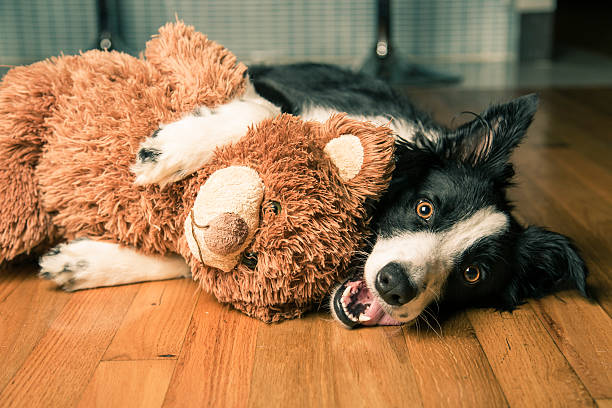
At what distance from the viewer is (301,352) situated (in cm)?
144

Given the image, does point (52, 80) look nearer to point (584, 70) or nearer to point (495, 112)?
point (495, 112)

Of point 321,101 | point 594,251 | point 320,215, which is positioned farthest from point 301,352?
point 594,251

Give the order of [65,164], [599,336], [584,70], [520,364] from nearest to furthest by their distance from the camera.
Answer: [520,364] < [599,336] < [65,164] < [584,70]

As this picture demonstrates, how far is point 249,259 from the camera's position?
1.46 metres

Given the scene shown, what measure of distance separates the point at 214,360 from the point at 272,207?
0.37m

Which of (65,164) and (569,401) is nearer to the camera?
(569,401)

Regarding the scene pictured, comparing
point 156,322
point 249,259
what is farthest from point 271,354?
point 156,322

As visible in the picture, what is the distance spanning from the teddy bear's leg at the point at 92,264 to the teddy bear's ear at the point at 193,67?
1.41ft

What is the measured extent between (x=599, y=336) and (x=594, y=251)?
1.89 ft

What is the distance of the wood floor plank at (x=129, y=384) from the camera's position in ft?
4.10

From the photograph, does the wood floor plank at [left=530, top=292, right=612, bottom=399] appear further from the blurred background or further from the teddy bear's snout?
the blurred background

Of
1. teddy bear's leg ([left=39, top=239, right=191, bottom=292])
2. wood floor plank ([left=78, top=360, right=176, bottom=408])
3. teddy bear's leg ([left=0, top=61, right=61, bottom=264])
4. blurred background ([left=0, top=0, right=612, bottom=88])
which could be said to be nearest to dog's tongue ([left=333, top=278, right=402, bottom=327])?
wood floor plank ([left=78, top=360, right=176, bottom=408])

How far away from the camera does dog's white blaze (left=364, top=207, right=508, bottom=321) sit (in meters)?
1.52

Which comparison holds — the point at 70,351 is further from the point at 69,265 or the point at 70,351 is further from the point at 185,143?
the point at 185,143
